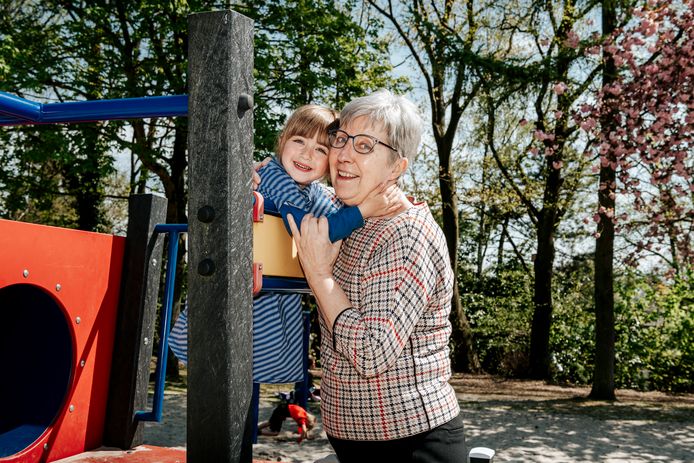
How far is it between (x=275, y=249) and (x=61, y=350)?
1.34 metres

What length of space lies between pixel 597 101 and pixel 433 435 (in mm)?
9104

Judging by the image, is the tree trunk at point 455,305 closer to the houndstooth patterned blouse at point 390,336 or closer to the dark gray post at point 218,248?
the houndstooth patterned blouse at point 390,336

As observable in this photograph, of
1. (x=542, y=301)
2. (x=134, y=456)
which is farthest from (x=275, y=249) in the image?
(x=542, y=301)

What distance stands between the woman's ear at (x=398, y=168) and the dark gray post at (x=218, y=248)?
0.44m

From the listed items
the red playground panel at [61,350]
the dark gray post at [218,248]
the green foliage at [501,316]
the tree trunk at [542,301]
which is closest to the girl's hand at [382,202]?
the dark gray post at [218,248]

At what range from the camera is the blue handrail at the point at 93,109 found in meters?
1.47

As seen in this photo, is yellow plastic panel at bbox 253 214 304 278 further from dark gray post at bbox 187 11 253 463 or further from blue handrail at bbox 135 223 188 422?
blue handrail at bbox 135 223 188 422

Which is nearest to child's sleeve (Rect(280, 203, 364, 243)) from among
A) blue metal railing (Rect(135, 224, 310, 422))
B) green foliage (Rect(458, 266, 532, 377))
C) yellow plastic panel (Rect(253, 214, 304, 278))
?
yellow plastic panel (Rect(253, 214, 304, 278))

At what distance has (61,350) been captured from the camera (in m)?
2.49

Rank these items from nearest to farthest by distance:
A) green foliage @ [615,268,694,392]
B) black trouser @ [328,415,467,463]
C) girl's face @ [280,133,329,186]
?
black trouser @ [328,415,467,463]
girl's face @ [280,133,329,186]
green foliage @ [615,268,694,392]

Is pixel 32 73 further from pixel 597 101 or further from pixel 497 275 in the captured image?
pixel 497 275

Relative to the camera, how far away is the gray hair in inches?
63.7

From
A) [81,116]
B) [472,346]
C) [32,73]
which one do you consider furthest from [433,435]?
[472,346]

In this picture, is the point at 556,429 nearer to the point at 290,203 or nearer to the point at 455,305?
the point at 455,305
